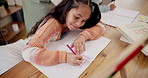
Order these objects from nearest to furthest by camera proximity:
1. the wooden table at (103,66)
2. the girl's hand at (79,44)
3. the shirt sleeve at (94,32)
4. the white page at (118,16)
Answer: the wooden table at (103,66) → the girl's hand at (79,44) → the shirt sleeve at (94,32) → the white page at (118,16)

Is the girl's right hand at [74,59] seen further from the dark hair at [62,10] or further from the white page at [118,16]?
the white page at [118,16]

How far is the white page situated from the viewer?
96cm

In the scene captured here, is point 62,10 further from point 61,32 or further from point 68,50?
point 68,50

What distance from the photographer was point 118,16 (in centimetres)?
105

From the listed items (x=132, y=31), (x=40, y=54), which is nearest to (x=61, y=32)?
(x=40, y=54)

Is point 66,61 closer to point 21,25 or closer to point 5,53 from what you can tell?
point 5,53

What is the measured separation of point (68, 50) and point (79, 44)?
0.07 metres

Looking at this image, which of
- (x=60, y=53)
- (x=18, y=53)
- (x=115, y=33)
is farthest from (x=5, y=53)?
(x=115, y=33)

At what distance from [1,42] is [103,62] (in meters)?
1.65

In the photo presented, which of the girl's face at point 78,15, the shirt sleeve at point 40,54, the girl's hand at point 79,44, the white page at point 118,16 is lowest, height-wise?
the white page at point 118,16

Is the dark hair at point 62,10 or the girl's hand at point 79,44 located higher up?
the dark hair at point 62,10

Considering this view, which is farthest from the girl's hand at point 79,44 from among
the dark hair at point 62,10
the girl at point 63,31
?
the dark hair at point 62,10

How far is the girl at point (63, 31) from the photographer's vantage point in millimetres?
611

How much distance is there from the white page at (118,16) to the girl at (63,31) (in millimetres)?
115
